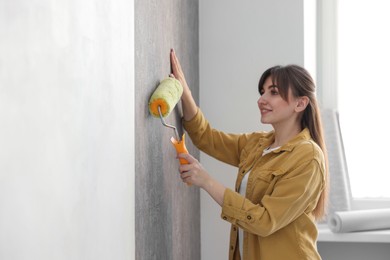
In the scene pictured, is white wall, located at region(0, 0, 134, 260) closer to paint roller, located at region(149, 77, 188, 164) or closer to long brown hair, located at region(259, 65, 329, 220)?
paint roller, located at region(149, 77, 188, 164)

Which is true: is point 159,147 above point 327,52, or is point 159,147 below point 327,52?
below

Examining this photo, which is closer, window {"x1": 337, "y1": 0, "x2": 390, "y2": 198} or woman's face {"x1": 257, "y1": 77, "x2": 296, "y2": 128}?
woman's face {"x1": 257, "y1": 77, "x2": 296, "y2": 128}

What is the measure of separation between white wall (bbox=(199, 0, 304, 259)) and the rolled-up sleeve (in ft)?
2.22

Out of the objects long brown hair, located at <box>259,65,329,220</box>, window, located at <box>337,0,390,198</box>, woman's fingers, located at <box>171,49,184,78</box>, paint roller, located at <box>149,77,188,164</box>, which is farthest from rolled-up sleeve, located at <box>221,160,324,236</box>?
window, located at <box>337,0,390,198</box>

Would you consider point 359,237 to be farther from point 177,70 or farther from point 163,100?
point 163,100

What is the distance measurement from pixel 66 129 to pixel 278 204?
2.55ft

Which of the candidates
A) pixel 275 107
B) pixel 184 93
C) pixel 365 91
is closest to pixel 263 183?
pixel 275 107

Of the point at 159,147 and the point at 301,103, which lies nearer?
the point at 159,147

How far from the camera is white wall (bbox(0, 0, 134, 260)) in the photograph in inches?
35.7

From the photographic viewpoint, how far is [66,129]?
3.57 ft

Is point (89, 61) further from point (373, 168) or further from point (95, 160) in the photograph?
point (373, 168)

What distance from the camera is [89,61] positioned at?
3.93 feet

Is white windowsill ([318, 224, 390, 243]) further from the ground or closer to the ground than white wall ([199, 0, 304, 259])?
closer to the ground

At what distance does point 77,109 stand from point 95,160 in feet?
0.47
